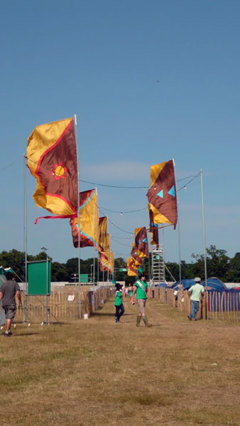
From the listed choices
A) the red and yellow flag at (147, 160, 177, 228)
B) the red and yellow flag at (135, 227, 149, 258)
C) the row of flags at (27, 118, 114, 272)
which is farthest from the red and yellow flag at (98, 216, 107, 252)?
the row of flags at (27, 118, 114, 272)

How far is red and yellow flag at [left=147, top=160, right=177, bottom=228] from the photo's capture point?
107 ft

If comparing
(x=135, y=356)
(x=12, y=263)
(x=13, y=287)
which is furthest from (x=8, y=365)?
(x=12, y=263)

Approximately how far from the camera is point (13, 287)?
18.4 m

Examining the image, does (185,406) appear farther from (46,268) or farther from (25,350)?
(46,268)

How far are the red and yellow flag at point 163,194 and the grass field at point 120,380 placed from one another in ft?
52.0

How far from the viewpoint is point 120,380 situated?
394 inches

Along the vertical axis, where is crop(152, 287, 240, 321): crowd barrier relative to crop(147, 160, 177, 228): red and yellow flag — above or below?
below

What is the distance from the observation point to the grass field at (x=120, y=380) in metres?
7.52

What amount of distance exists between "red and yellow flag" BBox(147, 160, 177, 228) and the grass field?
1585 cm

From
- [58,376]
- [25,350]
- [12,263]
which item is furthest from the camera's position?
[12,263]

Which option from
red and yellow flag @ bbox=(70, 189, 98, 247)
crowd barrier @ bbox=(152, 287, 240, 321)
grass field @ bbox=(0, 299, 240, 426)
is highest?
red and yellow flag @ bbox=(70, 189, 98, 247)

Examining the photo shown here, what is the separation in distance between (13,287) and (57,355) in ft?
18.3

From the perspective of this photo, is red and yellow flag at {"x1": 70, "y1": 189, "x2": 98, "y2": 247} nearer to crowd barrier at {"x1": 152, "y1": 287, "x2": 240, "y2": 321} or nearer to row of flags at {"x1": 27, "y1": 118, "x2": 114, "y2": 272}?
crowd barrier at {"x1": 152, "y1": 287, "x2": 240, "y2": 321}

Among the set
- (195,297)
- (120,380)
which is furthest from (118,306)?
(120,380)
